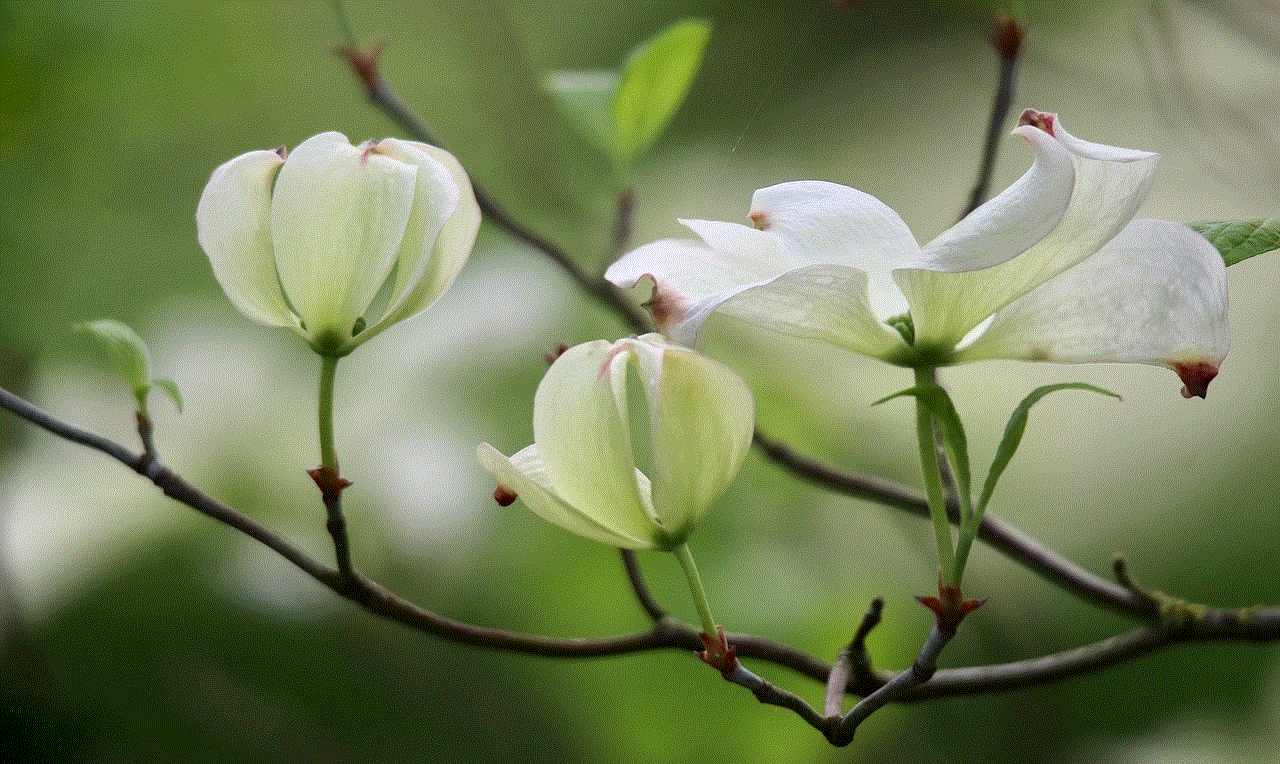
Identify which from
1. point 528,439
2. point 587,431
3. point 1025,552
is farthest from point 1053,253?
point 528,439

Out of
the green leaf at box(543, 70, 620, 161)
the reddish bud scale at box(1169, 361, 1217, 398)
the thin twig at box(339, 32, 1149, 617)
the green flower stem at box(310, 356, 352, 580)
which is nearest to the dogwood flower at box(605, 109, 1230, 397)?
the reddish bud scale at box(1169, 361, 1217, 398)

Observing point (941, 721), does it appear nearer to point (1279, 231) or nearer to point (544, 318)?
point (544, 318)

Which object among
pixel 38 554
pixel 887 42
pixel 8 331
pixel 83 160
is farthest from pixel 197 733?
pixel 887 42

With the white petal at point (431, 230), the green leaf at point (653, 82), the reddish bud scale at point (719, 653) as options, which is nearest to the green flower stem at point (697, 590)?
the reddish bud scale at point (719, 653)

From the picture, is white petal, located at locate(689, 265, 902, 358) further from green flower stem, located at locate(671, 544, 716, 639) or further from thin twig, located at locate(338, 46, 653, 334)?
thin twig, located at locate(338, 46, 653, 334)

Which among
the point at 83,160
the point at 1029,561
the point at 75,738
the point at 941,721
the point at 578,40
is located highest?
the point at 1029,561
